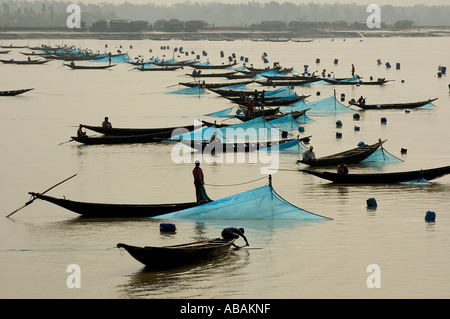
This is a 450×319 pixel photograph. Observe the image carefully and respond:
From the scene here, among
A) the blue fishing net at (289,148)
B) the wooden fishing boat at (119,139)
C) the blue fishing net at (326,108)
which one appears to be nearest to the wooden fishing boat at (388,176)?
the blue fishing net at (289,148)

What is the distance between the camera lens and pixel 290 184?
95.5 ft

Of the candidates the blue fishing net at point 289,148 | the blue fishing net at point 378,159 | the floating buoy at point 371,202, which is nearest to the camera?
the floating buoy at point 371,202

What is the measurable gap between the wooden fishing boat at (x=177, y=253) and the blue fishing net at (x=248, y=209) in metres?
3.12

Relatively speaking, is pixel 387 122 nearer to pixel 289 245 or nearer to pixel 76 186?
pixel 76 186

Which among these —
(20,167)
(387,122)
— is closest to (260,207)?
(20,167)

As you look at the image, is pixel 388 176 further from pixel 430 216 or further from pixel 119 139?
pixel 119 139

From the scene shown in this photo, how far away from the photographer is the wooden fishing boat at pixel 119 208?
23250mm

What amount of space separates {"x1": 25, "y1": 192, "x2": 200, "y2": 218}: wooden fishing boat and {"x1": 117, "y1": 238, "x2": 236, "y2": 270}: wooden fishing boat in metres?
3.63

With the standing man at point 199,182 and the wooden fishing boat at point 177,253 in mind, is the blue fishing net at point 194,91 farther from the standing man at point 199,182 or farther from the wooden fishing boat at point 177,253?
the wooden fishing boat at point 177,253

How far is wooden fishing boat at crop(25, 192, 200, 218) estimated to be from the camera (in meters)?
23.2

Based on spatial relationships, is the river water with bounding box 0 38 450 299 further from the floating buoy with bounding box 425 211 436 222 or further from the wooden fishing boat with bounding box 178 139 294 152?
the wooden fishing boat with bounding box 178 139 294 152

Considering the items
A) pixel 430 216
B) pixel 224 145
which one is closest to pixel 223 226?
pixel 430 216

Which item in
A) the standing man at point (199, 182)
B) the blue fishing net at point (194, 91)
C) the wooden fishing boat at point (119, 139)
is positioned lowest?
the blue fishing net at point (194, 91)

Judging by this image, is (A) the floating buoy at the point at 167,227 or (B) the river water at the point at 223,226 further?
(A) the floating buoy at the point at 167,227
